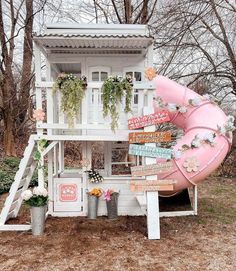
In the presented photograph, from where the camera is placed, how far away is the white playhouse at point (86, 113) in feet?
14.8

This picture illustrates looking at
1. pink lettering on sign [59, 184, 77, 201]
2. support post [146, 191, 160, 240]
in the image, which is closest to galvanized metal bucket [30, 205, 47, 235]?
pink lettering on sign [59, 184, 77, 201]

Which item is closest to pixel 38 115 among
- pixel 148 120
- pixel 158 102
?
pixel 148 120

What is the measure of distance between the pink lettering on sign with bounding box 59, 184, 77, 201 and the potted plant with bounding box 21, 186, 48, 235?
0.86m

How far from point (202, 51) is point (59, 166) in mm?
5661

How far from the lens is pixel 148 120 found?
4.41 metres

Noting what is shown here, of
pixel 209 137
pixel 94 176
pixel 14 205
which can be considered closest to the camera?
pixel 209 137

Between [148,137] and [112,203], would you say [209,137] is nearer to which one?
[148,137]

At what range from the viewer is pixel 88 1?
10586 mm

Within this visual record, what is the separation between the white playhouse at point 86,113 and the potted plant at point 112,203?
0.54ft

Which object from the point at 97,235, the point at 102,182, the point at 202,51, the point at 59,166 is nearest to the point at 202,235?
the point at 97,235

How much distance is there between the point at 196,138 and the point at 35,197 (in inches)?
94.2

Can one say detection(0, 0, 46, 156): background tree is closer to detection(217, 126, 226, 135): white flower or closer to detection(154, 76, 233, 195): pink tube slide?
detection(154, 76, 233, 195): pink tube slide

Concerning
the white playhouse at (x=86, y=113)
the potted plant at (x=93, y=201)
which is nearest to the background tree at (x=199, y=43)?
the white playhouse at (x=86, y=113)

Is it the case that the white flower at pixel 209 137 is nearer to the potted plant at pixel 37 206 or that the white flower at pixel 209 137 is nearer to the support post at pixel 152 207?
the support post at pixel 152 207
